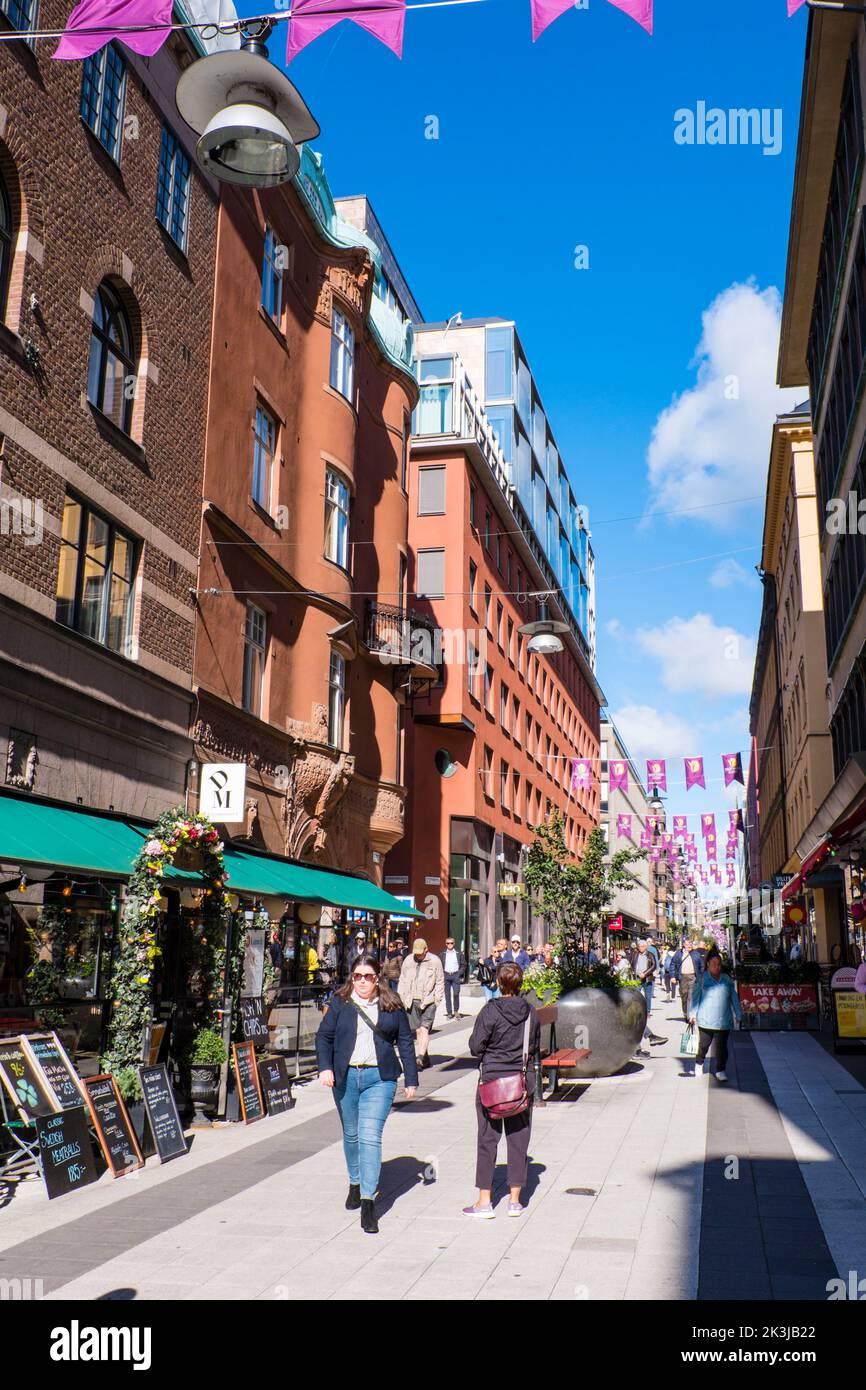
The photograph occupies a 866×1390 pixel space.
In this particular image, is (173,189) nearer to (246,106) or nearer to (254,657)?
(254,657)

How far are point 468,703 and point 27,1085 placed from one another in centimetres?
3272

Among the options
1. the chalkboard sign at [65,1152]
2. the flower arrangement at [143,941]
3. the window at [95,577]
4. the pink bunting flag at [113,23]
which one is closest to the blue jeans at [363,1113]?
the chalkboard sign at [65,1152]

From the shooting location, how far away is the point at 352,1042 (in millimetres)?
7996

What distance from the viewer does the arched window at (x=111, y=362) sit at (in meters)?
17.0

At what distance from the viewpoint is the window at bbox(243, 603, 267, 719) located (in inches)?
887

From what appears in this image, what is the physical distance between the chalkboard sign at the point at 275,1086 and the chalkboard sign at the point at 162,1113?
2669mm

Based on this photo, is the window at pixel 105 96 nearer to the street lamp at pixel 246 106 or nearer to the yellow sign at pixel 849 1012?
the street lamp at pixel 246 106

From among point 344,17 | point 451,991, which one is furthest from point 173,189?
point 451,991

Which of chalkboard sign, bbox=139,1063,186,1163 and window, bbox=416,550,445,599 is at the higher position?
window, bbox=416,550,445,599

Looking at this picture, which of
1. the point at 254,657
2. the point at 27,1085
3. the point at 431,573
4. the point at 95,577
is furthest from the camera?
the point at 431,573

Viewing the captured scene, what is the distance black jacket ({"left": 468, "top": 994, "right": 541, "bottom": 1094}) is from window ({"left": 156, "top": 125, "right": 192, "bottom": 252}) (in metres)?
15.5

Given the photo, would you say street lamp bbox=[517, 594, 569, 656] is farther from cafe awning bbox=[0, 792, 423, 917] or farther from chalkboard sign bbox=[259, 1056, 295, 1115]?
chalkboard sign bbox=[259, 1056, 295, 1115]

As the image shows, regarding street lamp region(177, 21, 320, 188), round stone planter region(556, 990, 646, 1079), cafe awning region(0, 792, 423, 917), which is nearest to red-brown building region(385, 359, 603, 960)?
cafe awning region(0, 792, 423, 917)
